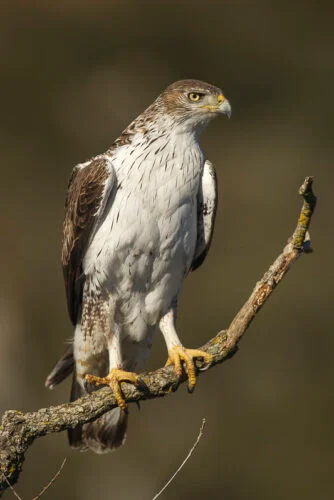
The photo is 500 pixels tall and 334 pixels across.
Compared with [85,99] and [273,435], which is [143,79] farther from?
[273,435]

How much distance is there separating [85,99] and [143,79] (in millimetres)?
796

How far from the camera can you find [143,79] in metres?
12.8

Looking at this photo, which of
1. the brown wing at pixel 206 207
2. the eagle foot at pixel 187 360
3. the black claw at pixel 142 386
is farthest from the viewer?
the brown wing at pixel 206 207

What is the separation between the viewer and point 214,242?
11453mm

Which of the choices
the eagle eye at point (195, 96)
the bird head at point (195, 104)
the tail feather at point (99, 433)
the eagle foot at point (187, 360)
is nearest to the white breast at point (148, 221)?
the bird head at point (195, 104)

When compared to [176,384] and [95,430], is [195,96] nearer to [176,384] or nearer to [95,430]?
[176,384]

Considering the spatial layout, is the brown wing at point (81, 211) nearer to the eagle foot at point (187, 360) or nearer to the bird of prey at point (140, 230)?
the bird of prey at point (140, 230)

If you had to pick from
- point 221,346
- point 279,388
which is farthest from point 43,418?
point 279,388

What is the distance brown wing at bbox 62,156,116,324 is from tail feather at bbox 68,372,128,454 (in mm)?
704

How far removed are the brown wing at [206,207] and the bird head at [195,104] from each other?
27 centimetres

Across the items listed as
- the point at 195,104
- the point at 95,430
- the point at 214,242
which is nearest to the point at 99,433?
the point at 95,430

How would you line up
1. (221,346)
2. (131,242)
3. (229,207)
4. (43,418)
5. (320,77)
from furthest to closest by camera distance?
(320,77) < (229,207) < (131,242) < (221,346) < (43,418)

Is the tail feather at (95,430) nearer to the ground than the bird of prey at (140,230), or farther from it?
nearer to the ground

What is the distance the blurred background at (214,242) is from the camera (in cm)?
1081
